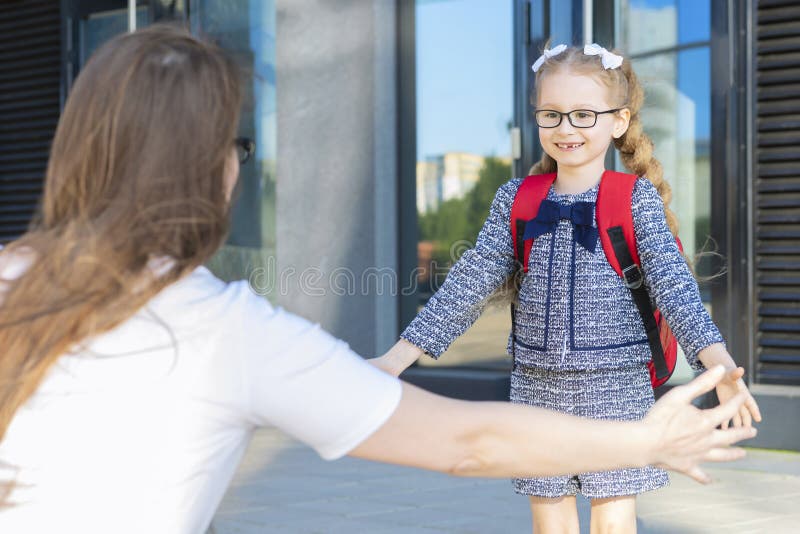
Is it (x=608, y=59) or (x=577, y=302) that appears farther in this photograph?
(x=608, y=59)

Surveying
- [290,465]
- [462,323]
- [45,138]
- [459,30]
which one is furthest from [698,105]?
[45,138]

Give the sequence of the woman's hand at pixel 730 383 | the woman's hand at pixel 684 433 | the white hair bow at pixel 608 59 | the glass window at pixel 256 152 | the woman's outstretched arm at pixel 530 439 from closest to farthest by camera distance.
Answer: the woman's outstretched arm at pixel 530 439 < the woman's hand at pixel 684 433 < the woman's hand at pixel 730 383 < the white hair bow at pixel 608 59 < the glass window at pixel 256 152

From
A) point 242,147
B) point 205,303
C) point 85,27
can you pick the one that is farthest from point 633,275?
point 85,27

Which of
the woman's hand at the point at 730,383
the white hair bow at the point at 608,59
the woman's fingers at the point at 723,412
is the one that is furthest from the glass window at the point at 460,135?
the woman's fingers at the point at 723,412

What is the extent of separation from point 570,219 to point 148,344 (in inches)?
64.7

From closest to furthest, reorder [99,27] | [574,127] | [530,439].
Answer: [530,439]
[574,127]
[99,27]

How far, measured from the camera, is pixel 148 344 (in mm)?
1250

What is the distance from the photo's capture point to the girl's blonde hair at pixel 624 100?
2.83m

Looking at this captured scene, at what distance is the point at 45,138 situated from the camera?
8.66 metres

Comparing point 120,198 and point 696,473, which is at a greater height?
point 120,198

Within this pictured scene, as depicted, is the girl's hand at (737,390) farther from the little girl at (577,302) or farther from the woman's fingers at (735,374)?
the little girl at (577,302)

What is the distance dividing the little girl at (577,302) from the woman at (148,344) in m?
1.31

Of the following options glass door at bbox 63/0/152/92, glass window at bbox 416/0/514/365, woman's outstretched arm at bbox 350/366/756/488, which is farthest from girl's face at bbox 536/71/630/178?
glass door at bbox 63/0/152/92

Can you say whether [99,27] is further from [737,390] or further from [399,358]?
[737,390]
